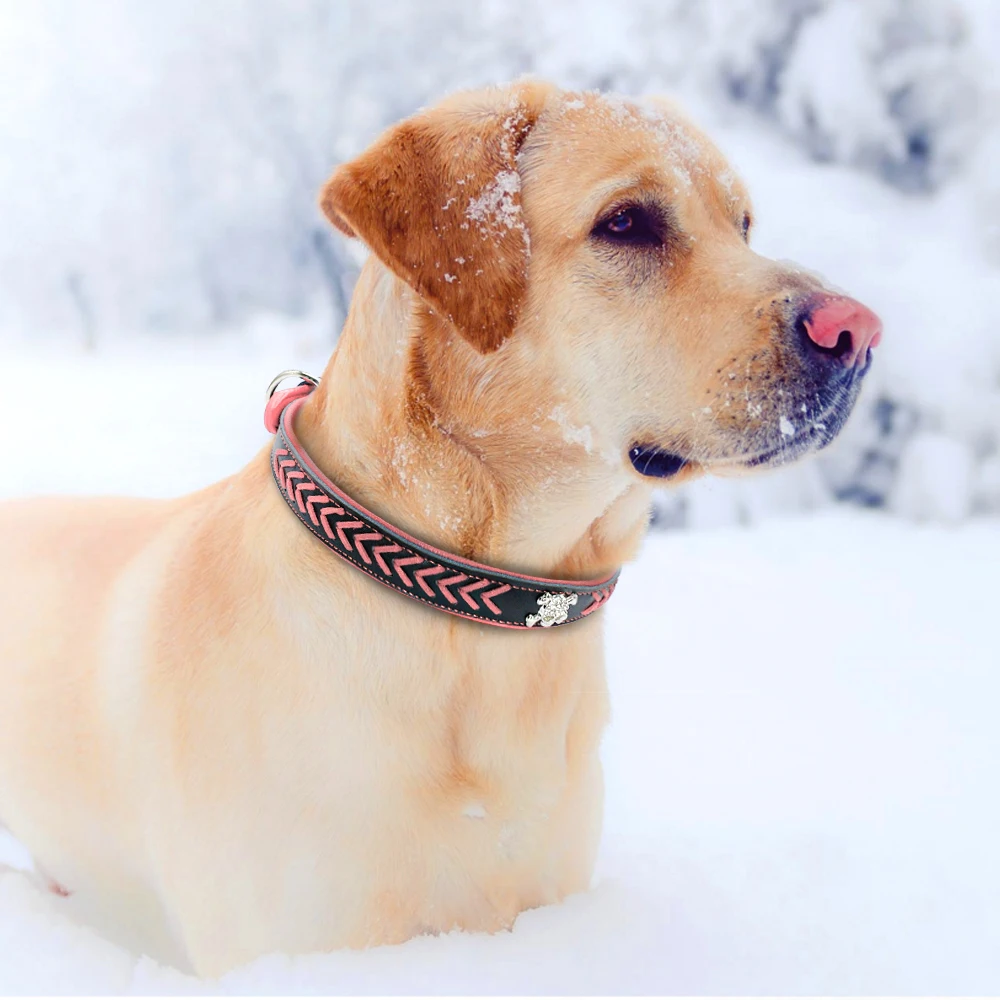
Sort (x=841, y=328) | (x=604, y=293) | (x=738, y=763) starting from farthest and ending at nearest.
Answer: (x=738, y=763) < (x=604, y=293) < (x=841, y=328)

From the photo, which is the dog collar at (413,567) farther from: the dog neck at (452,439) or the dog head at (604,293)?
the dog head at (604,293)

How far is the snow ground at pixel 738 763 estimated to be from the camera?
165 centimetres

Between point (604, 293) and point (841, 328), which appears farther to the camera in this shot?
point (604, 293)

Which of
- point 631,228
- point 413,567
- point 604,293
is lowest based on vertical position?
point 413,567

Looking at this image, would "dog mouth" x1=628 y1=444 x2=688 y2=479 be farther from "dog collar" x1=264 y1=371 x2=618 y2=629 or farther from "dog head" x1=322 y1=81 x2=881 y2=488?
"dog collar" x1=264 y1=371 x2=618 y2=629

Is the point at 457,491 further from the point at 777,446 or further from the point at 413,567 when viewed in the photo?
the point at 777,446

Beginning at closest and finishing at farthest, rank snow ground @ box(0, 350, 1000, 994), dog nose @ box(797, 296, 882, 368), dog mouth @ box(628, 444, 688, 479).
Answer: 1. dog nose @ box(797, 296, 882, 368)
2. dog mouth @ box(628, 444, 688, 479)
3. snow ground @ box(0, 350, 1000, 994)

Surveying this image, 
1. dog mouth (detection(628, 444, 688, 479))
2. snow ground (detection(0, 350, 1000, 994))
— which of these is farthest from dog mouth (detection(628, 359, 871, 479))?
snow ground (detection(0, 350, 1000, 994))

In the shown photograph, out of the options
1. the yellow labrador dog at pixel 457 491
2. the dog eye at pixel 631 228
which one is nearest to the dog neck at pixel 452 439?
the yellow labrador dog at pixel 457 491

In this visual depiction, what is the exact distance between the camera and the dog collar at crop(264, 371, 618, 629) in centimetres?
144

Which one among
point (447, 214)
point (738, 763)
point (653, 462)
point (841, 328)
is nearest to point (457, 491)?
point (653, 462)

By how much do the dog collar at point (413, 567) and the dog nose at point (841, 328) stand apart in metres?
0.59

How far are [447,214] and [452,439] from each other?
0.38 metres

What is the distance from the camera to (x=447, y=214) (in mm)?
1461
